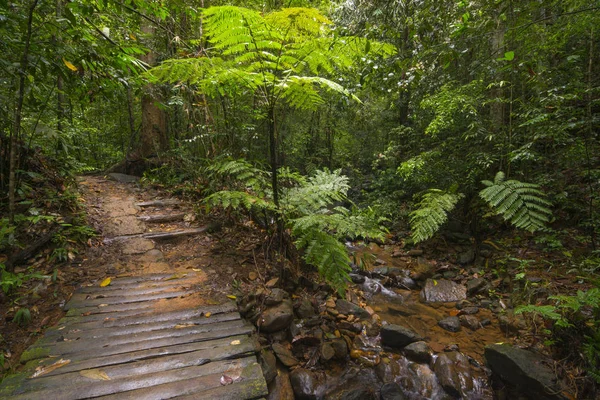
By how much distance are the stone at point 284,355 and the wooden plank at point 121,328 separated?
637 mm

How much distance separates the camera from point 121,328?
251cm

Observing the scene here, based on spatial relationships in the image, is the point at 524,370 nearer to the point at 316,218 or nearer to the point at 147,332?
the point at 316,218

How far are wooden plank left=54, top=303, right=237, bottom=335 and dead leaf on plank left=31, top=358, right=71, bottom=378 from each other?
1.34 ft

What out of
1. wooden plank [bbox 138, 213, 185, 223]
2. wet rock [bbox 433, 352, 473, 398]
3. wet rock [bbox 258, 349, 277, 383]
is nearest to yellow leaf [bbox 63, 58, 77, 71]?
wooden plank [bbox 138, 213, 185, 223]

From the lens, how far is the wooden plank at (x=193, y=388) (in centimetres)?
185

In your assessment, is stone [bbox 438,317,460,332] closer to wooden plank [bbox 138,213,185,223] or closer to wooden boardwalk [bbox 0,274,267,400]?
wooden boardwalk [bbox 0,274,267,400]

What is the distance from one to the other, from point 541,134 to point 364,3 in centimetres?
426

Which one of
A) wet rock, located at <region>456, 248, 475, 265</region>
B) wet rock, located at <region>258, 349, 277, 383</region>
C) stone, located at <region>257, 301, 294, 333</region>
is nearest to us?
wet rock, located at <region>258, 349, 277, 383</region>

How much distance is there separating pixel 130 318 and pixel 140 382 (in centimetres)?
85

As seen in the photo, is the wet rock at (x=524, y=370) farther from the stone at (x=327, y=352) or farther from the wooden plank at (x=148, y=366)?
the wooden plank at (x=148, y=366)

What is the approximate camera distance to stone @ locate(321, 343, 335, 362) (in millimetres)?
3192

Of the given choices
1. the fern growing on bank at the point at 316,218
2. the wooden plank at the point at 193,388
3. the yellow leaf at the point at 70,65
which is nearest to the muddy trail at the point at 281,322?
the wooden plank at the point at 193,388

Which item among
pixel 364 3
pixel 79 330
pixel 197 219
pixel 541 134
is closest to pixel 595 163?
pixel 541 134

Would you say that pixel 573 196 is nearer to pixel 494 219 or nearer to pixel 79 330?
pixel 494 219
